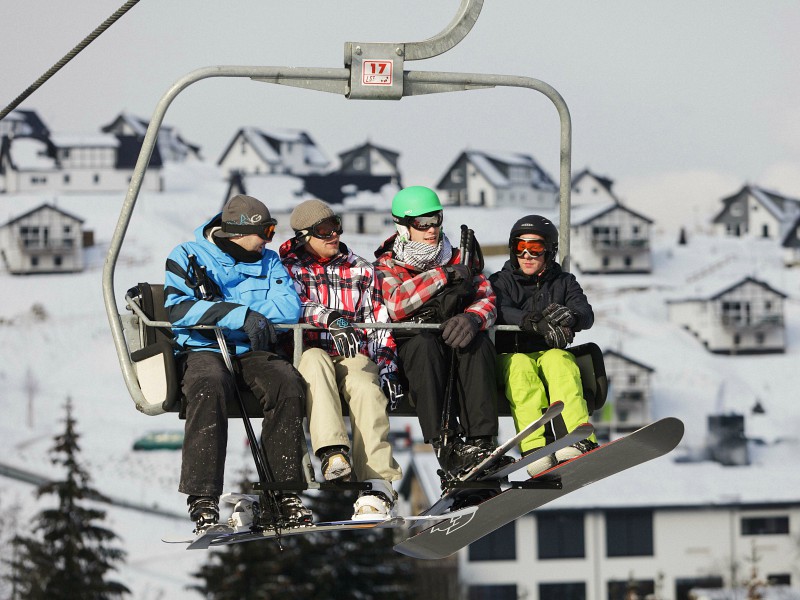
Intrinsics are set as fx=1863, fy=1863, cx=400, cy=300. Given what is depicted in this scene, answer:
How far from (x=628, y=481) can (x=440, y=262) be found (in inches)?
3210

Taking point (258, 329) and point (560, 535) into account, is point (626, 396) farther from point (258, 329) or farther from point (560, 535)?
point (258, 329)

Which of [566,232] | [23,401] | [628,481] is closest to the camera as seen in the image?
[566,232]

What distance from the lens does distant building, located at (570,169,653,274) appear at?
126 meters

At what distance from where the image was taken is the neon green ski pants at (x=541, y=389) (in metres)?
8.02

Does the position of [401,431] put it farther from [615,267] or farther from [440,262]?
[440,262]

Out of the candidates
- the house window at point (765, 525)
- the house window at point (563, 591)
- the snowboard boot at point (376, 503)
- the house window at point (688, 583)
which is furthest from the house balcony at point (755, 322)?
the snowboard boot at point (376, 503)

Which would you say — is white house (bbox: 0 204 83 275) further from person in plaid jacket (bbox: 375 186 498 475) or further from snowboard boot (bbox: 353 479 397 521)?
snowboard boot (bbox: 353 479 397 521)

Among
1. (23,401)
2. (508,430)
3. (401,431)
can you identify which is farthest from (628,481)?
(23,401)

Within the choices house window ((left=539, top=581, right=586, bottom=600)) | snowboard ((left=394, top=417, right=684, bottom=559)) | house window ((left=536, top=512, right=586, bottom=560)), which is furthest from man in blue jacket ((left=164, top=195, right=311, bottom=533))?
house window ((left=536, top=512, right=586, bottom=560))

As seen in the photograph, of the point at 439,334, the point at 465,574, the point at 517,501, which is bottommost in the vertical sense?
the point at 465,574

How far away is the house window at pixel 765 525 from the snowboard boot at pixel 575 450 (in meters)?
81.6

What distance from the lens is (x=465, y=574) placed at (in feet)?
253

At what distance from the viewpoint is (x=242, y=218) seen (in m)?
7.77

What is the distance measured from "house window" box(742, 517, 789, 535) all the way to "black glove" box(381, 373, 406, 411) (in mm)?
81729
